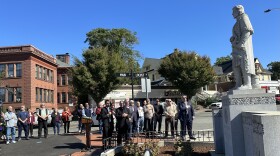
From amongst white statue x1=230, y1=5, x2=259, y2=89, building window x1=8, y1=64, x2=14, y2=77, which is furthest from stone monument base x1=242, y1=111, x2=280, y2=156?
building window x1=8, y1=64, x2=14, y2=77

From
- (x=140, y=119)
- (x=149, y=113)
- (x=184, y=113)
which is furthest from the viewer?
(x=140, y=119)

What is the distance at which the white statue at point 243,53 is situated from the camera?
24.9 feet

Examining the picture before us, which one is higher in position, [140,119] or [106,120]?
[106,120]

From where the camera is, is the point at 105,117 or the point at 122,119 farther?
the point at 105,117

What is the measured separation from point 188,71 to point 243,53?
130 ft

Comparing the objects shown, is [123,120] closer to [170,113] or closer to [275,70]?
[170,113]

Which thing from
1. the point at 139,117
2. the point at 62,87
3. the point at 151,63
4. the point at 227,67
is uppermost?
Result: the point at 151,63

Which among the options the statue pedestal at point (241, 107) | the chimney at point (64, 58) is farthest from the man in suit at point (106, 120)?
the chimney at point (64, 58)

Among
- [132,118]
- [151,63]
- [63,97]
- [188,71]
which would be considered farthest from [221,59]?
[132,118]

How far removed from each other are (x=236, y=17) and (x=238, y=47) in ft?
2.68

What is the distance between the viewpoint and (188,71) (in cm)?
4709

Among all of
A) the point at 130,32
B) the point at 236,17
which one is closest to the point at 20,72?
the point at 130,32

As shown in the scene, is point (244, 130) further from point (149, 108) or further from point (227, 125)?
point (149, 108)

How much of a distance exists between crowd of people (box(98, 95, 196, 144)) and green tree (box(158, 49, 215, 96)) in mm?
30457
